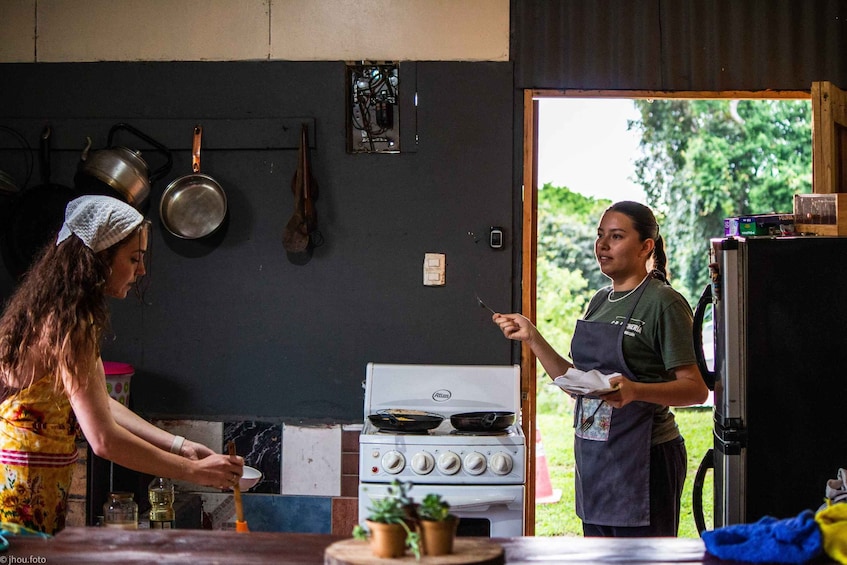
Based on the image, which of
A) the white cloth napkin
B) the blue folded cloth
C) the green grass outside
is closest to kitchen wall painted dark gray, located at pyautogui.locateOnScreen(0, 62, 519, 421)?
the white cloth napkin

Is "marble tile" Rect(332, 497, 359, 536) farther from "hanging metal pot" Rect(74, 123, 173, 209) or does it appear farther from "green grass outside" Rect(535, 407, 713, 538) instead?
"green grass outside" Rect(535, 407, 713, 538)

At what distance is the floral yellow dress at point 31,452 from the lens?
7.64ft

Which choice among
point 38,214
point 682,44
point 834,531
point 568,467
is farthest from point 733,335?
point 568,467

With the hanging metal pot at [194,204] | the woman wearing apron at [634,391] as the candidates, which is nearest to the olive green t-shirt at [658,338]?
the woman wearing apron at [634,391]

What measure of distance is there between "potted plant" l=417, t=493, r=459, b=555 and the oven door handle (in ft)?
5.20

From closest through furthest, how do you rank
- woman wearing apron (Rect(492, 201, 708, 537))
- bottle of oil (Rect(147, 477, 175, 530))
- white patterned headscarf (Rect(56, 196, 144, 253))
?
white patterned headscarf (Rect(56, 196, 144, 253)) < woman wearing apron (Rect(492, 201, 708, 537)) < bottle of oil (Rect(147, 477, 175, 530))

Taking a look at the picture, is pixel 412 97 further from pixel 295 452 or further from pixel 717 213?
pixel 717 213

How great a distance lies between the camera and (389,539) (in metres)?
1.69

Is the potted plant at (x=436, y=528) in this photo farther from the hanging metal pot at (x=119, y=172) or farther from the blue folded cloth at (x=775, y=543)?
the hanging metal pot at (x=119, y=172)

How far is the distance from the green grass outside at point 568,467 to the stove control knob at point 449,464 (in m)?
2.14

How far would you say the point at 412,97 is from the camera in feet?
13.3

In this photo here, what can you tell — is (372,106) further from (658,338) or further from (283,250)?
(658,338)

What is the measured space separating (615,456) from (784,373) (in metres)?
0.58

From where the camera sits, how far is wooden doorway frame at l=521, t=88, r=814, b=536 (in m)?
4.00
